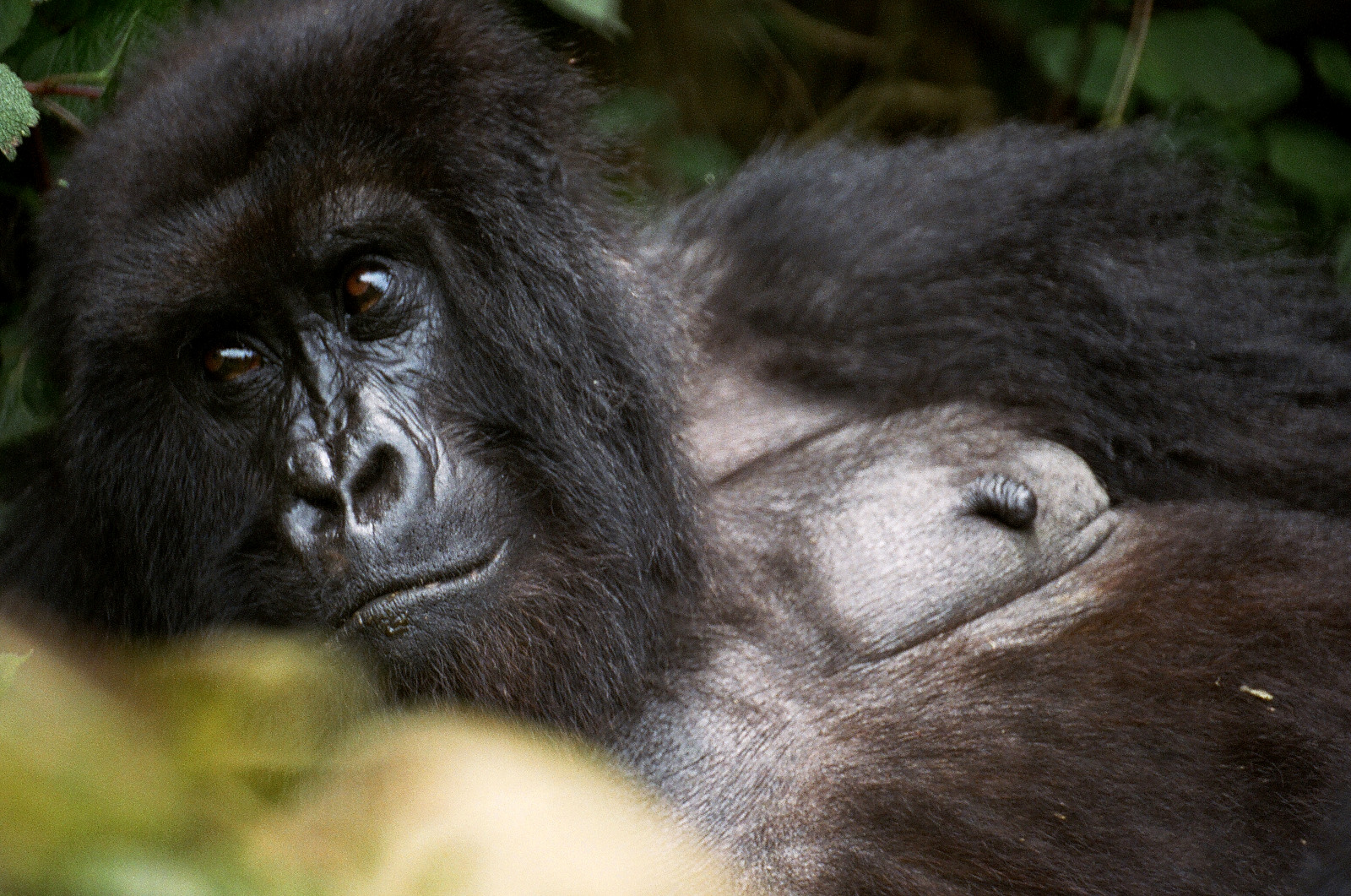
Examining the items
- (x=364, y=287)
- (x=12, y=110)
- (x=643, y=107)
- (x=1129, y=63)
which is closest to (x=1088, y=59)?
(x=1129, y=63)

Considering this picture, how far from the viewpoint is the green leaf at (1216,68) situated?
13.1 feet

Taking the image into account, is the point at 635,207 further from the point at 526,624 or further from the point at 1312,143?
the point at 1312,143

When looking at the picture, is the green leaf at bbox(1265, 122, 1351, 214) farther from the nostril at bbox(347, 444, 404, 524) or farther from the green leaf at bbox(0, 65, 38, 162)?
the green leaf at bbox(0, 65, 38, 162)

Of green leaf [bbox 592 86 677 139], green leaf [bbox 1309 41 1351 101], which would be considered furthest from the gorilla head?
green leaf [bbox 1309 41 1351 101]

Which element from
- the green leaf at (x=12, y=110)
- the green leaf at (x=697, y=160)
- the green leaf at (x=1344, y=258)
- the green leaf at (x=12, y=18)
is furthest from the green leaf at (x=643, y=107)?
the green leaf at (x=12, y=110)

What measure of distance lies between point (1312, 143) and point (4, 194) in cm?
365

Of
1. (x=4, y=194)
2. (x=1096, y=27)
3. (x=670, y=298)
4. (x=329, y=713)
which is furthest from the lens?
(x=1096, y=27)

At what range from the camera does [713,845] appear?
2.39 meters

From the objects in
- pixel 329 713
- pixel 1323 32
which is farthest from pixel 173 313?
pixel 1323 32

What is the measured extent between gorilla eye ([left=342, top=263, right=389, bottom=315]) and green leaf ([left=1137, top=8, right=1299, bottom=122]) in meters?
2.56

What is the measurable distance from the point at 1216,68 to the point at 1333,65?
366mm

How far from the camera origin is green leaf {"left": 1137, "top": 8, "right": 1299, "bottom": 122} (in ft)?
13.1

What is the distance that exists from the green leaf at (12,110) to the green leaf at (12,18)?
3.21ft

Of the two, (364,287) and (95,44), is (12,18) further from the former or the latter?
(364,287)
